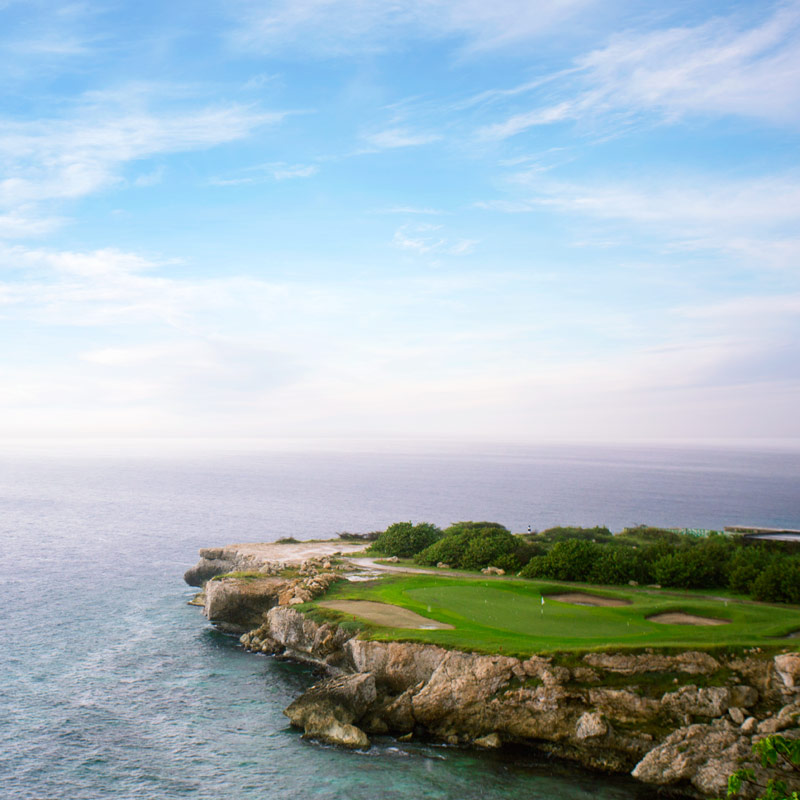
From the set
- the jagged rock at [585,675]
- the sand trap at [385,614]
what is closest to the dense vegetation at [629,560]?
the sand trap at [385,614]

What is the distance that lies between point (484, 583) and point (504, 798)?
23.0 m

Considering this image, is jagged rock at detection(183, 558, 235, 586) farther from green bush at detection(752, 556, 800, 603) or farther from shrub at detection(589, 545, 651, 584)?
green bush at detection(752, 556, 800, 603)

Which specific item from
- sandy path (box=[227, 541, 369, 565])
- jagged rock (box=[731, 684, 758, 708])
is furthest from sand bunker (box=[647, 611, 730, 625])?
sandy path (box=[227, 541, 369, 565])

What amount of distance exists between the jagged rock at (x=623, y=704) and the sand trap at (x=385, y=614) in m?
9.71

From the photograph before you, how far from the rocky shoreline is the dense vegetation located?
1384 cm

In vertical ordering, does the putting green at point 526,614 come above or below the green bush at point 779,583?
below

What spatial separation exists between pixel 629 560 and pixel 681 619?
1031cm

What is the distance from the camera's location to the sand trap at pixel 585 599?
136ft

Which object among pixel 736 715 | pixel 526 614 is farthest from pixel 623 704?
pixel 526 614

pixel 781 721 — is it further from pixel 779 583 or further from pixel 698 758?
pixel 779 583

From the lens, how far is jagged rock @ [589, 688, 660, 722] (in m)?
27.9

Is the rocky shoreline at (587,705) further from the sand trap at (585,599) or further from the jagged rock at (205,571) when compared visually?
the jagged rock at (205,571)

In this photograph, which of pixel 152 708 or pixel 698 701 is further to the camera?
pixel 152 708

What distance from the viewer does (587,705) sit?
28688mm
